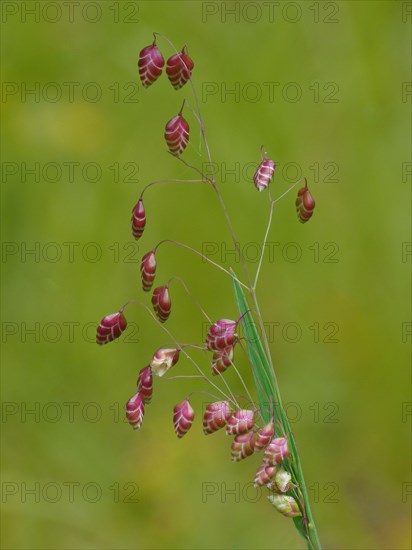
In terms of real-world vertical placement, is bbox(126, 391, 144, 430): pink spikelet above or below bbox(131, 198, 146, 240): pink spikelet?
below

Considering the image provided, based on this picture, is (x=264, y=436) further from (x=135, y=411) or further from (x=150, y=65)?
(x=150, y=65)

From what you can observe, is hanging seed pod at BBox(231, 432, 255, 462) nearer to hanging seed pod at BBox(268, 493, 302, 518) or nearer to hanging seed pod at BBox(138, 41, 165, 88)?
hanging seed pod at BBox(268, 493, 302, 518)

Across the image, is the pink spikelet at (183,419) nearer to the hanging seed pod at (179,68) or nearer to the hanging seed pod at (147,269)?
the hanging seed pod at (147,269)

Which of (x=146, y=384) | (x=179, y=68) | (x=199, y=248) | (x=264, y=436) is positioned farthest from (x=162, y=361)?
(x=199, y=248)

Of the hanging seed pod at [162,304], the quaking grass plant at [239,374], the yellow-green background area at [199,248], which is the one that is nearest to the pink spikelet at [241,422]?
the quaking grass plant at [239,374]

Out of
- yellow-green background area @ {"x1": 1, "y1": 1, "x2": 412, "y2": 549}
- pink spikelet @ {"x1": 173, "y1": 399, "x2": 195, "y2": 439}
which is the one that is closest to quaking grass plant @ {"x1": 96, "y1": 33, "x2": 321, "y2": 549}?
pink spikelet @ {"x1": 173, "y1": 399, "x2": 195, "y2": 439}

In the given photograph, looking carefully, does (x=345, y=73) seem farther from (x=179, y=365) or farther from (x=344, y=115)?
(x=179, y=365)

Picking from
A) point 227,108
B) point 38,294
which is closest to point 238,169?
point 227,108
